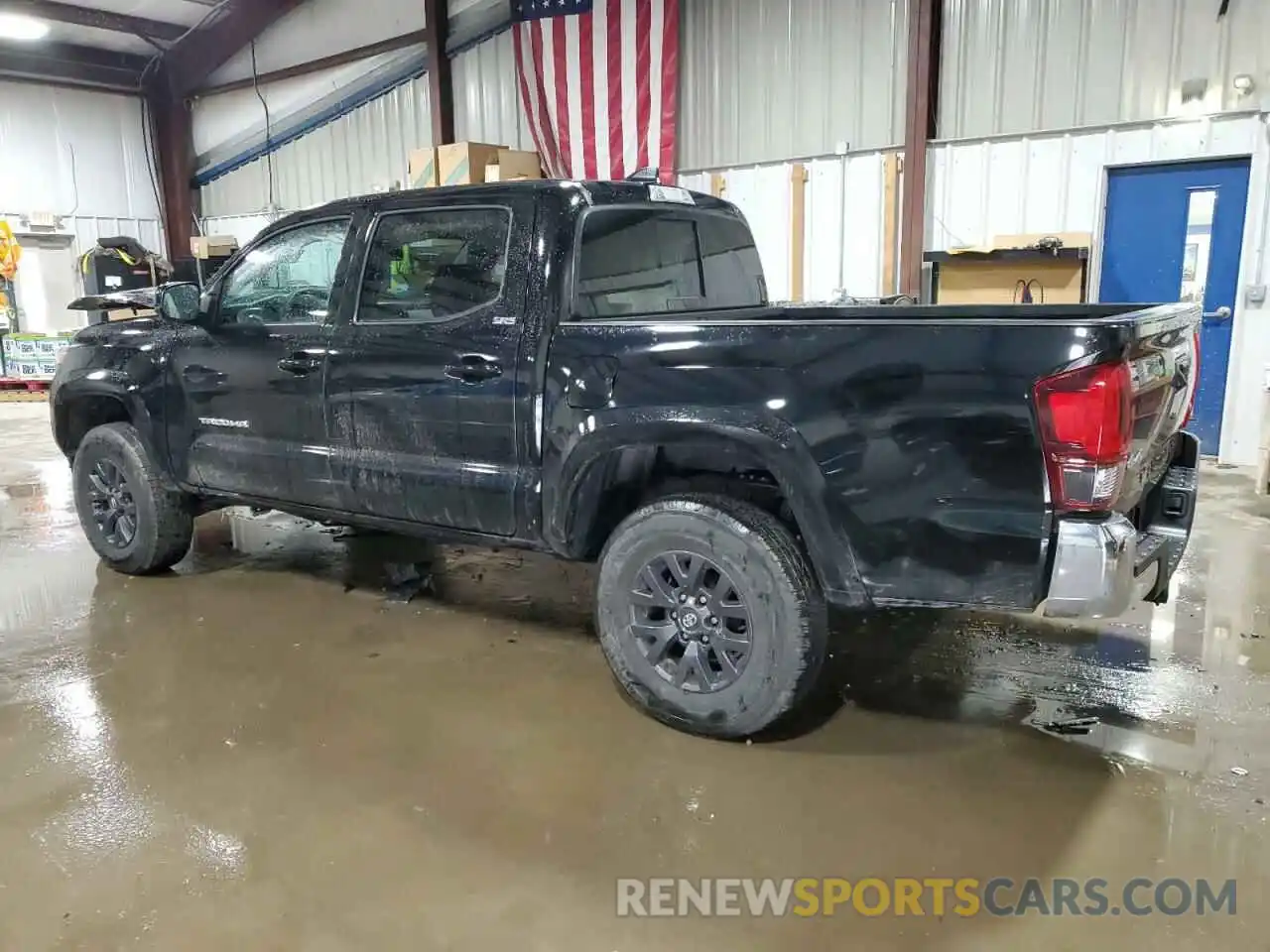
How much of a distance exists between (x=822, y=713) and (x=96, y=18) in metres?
13.9

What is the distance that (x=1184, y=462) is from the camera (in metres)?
3.04

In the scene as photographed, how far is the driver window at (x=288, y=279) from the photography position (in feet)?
12.4

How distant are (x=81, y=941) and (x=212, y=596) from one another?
2.47 m

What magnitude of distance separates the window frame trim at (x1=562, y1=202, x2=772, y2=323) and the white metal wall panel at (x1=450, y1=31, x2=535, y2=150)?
22.3 feet

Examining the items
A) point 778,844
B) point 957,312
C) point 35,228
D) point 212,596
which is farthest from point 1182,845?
point 35,228

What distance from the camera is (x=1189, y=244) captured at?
693 cm

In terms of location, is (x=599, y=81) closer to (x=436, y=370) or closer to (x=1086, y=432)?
(x=436, y=370)

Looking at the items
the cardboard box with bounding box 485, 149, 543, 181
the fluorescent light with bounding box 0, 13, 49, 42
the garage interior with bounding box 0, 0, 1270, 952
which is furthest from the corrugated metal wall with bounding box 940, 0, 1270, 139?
the fluorescent light with bounding box 0, 13, 49, 42

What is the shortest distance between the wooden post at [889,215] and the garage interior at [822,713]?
0.14 ft

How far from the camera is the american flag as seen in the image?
29.0 ft

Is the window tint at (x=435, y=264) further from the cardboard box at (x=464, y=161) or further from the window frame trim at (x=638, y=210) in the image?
the cardboard box at (x=464, y=161)

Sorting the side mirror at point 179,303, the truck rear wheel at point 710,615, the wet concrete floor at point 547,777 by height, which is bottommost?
the wet concrete floor at point 547,777

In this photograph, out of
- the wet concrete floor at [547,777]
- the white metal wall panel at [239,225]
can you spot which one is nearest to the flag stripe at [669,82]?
the wet concrete floor at [547,777]

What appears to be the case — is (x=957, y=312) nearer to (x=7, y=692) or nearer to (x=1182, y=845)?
(x=1182, y=845)
